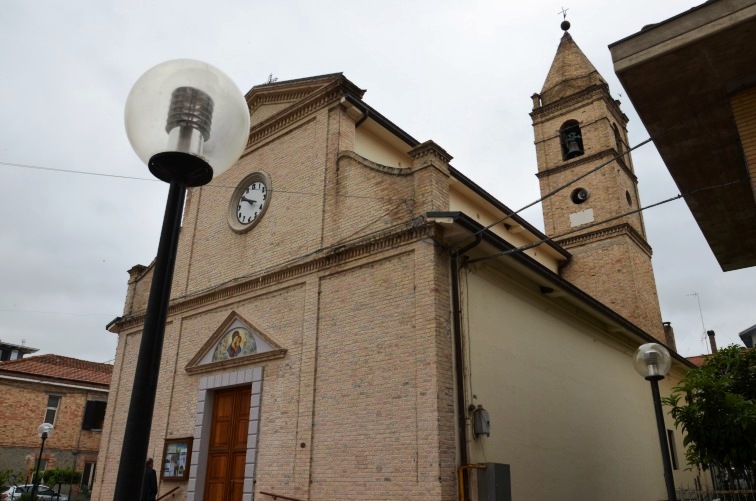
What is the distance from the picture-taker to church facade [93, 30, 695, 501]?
30.8ft

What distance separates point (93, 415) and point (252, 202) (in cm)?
2036

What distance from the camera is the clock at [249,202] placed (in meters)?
13.7

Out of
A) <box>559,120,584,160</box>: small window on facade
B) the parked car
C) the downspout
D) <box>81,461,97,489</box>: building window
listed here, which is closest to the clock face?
the downspout

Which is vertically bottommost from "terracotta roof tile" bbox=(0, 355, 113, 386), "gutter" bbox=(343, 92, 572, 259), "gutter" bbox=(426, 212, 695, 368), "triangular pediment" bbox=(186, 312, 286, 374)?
"triangular pediment" bbox=(186, 312, 286, 374)

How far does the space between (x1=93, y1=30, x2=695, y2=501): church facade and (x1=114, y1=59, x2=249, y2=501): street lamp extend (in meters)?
6.43

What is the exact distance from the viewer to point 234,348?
41.3ft

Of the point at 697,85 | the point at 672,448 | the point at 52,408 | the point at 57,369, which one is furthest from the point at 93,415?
the point at 697,85

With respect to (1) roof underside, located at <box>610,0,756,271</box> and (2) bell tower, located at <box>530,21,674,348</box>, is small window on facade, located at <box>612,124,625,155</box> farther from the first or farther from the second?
(1) roof underside, located at <box>610,0,756,271</box>

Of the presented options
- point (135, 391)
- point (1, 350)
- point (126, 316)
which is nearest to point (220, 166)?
point (135, 391)

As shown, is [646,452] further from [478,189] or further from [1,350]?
[1,350]

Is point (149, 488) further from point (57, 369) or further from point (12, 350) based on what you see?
point (12, 350)

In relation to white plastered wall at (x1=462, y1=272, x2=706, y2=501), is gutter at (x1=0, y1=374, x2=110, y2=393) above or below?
above

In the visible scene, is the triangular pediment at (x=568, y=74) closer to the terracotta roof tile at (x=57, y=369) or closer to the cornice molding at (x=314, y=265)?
the cornice molding at (x=314, y=265)

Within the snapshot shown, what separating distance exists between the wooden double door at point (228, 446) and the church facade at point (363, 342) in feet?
0.12
